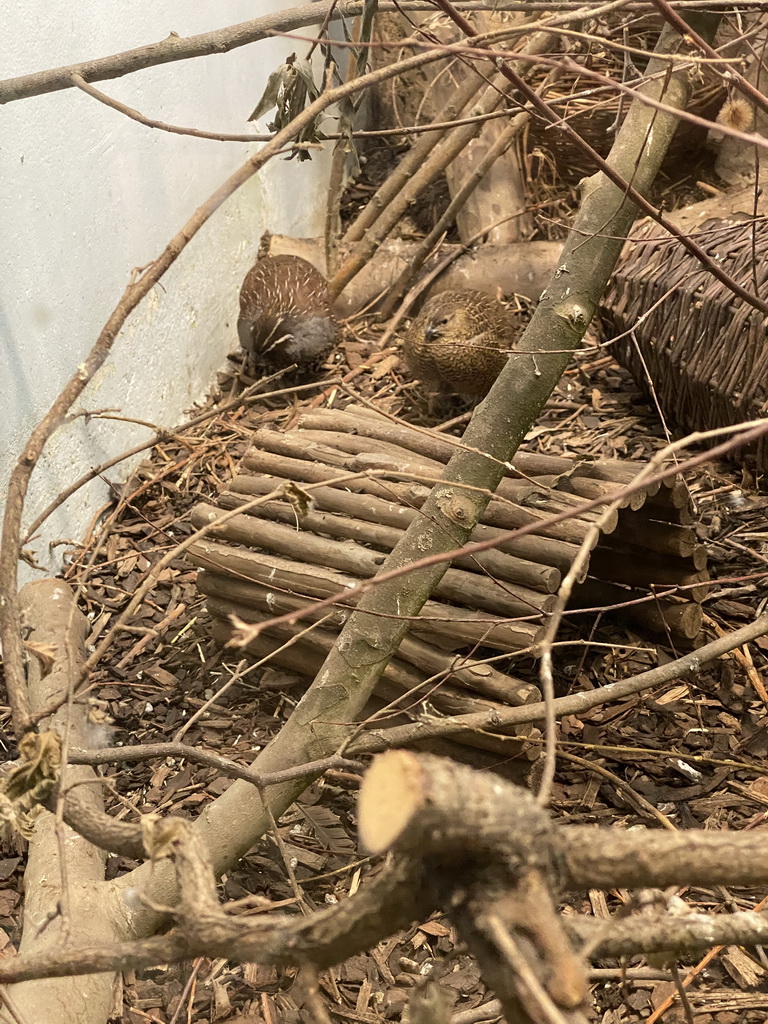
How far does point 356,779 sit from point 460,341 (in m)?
2.04

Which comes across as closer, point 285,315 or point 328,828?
point 328,828

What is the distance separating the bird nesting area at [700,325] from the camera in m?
3.00

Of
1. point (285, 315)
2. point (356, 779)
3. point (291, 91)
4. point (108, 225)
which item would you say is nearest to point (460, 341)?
point (285, 315)

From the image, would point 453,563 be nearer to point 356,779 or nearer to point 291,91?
point 356,779

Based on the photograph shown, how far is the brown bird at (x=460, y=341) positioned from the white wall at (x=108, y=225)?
100cm

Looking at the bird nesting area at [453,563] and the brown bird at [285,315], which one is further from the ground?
the brown bird at [285,315]

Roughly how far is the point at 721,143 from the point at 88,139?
10.8 feet

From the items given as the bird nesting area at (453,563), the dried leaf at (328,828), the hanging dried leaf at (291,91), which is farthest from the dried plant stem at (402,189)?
the dried leaf at (328,828)

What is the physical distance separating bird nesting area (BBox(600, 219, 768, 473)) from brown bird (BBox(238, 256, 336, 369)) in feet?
4.27

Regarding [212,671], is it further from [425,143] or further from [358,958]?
[425,143]

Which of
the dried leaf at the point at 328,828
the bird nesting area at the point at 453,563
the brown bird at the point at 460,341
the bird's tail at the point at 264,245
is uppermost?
the bird's tail at the point at 264,245

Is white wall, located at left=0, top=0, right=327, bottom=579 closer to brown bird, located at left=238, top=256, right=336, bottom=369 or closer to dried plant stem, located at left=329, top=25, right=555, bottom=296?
brown bird, located at left=238, top=256, right=336, bottom=369

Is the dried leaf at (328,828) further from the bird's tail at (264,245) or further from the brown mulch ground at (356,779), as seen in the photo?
the bird's tail at (264,245)

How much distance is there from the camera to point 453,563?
2320 millimetres
